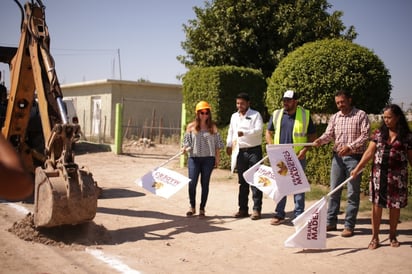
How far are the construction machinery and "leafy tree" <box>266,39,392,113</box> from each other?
6.32m

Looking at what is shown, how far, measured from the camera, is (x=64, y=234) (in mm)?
5609

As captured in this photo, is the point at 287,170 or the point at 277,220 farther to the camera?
the point at 277,220

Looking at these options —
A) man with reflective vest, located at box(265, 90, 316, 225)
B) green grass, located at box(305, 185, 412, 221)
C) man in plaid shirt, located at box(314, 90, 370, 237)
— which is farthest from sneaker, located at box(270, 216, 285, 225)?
green grass, located at box(305, 185, 412, 221)

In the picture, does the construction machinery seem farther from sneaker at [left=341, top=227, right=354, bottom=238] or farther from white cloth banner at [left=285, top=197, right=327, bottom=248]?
sneaker at [left=341, top=227, right=354, bottom=238]

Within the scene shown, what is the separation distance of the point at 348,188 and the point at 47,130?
14.5 feet

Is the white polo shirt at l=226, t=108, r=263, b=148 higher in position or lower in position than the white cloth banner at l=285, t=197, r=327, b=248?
higher

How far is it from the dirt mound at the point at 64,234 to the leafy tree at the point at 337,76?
6.50m

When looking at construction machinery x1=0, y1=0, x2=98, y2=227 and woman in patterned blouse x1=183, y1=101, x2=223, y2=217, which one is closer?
construction machinery x1=0, y1=0, x2=98, y2=227

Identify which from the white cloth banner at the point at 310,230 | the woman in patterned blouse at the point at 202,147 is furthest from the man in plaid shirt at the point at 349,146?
the woman in patterned blouse at the point at 202,147

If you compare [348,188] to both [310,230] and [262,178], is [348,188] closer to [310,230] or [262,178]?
[310,230]

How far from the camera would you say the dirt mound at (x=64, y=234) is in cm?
537

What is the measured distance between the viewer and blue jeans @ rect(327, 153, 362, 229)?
600 centimetres

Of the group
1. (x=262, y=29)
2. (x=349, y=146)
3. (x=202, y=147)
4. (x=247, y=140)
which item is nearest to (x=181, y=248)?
(x=202, y=147)

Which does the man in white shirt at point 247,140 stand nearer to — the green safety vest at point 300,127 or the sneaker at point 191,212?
the green safety vest at point 300,127
